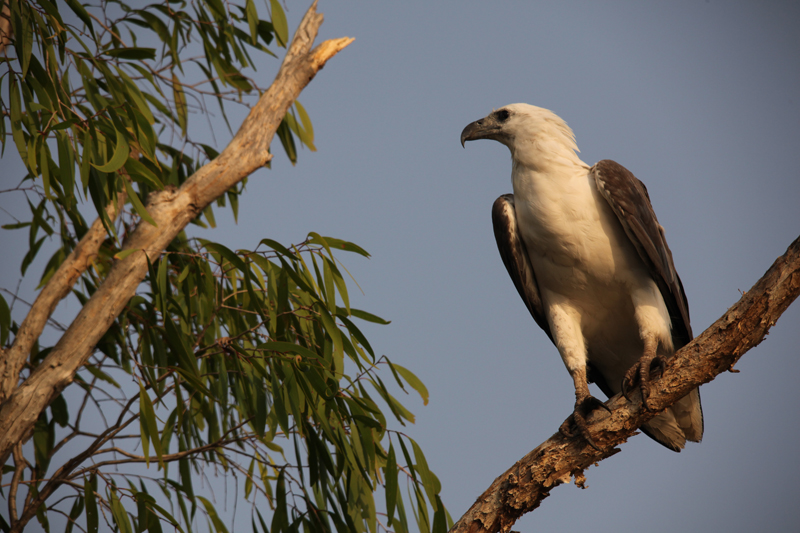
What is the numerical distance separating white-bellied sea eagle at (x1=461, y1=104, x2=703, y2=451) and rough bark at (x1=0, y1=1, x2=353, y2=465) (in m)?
1.35

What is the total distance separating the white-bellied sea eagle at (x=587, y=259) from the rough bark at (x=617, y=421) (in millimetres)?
343

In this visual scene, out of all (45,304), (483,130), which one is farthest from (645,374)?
(45,304)

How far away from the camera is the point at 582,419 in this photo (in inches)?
94.7

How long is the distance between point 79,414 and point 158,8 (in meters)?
2.60

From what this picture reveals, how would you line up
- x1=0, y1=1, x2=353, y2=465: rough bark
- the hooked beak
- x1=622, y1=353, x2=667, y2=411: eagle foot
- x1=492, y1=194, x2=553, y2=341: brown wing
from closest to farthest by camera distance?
x1=622, y1=353, x2=667, y2=411: eagle foot < x1=0, y1=1, x2=353, y2=465: rough bark < x1=492, y1=194, x2=553, y2=341: brown wing < the hooked beak

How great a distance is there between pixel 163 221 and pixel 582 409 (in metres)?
2.28

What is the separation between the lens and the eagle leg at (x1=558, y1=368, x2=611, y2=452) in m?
2.30

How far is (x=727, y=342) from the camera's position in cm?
206

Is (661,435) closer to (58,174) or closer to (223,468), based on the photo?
(223,468)

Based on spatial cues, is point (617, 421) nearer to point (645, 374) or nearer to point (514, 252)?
point (645, 374)

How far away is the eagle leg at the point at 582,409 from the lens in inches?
90.7

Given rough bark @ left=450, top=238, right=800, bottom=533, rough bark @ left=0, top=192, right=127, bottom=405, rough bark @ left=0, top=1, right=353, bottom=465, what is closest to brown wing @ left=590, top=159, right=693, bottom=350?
rough bark @ left=450, top=238, right=800, bottom=533

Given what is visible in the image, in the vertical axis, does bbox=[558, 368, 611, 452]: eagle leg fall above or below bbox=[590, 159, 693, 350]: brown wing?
below

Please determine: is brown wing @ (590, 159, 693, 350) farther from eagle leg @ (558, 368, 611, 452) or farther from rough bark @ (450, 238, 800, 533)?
rough bark @ (450, 238, 800, 533)
